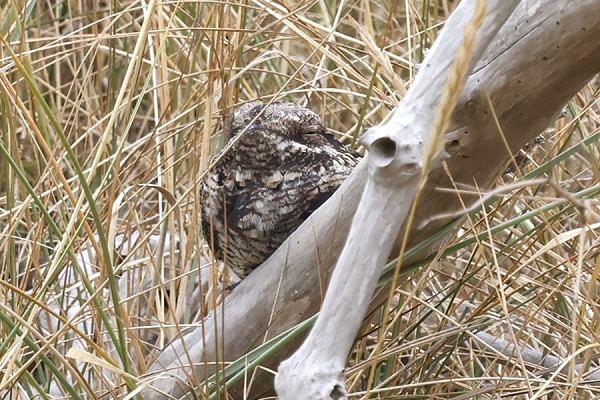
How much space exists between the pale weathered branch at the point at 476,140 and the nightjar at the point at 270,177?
0.06 m

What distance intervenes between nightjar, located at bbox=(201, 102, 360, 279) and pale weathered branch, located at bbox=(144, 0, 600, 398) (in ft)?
0.19

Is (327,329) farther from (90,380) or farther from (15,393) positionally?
(90,380)

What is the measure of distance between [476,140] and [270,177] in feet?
1.58

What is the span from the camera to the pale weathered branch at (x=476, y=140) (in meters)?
1.11

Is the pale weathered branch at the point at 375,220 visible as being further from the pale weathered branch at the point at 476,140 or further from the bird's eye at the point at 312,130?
the bird's eye at the point at 312,130

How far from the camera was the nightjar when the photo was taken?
1.60 metres

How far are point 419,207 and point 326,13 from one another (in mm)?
1112

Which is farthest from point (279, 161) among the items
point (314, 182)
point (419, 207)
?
point (419, 207)

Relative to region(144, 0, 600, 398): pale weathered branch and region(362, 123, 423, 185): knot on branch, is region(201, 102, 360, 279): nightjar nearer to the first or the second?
region(144, 0, 600, 398): pale weathered branch

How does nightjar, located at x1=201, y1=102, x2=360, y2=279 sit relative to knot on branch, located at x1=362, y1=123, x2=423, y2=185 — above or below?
below

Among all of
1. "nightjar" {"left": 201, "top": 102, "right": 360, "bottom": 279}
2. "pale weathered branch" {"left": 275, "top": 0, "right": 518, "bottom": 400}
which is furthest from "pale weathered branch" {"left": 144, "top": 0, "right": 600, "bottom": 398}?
"pale weathered branch" {"left": 275, "top": 0, "right": 518, "bottom": 400}

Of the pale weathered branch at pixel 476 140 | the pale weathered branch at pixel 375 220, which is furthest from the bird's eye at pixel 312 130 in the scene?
the pale weathered branch at pixel 375 220

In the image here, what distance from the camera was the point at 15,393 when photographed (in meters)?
1.58

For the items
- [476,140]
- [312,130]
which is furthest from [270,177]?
[476,140]
